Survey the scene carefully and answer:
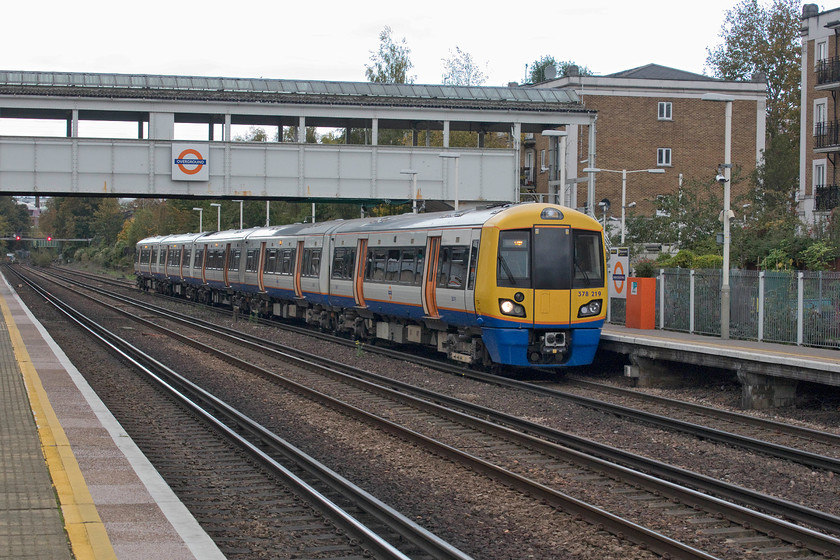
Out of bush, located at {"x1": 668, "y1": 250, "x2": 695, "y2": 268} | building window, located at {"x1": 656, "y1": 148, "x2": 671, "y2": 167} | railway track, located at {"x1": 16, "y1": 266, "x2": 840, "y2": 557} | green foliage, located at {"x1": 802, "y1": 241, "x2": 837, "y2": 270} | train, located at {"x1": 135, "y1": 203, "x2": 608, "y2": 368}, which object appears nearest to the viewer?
railway track, located at {"x1": 16, "y1": 266, "x2": 840, "y2": 557}

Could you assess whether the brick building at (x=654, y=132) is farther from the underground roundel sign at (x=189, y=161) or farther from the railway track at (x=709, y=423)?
the railway track at (x=709, y=423)

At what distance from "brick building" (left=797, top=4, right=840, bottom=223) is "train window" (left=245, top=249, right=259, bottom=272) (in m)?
24.8

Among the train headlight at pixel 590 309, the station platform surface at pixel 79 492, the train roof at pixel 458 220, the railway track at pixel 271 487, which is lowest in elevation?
the railway track at pixel 271 487

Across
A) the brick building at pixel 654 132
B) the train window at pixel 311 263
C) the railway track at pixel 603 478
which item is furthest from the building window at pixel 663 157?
the railway track at pixel 603 478

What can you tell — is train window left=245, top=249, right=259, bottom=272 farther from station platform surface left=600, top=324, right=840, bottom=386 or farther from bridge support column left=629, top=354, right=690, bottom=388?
bridge support column left=629, top=354, right=690, bottom=388

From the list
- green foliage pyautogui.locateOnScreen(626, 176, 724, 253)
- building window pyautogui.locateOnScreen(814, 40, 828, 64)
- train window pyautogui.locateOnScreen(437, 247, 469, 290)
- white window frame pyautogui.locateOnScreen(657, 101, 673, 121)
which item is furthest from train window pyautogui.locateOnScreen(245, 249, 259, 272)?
building window pyautogui.locateOnScreen(814, 40, 828, 64)

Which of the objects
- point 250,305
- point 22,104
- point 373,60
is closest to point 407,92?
point 250,305

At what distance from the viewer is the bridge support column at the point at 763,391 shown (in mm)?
15406

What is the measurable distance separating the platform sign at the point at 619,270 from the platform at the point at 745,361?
2261 millimetres

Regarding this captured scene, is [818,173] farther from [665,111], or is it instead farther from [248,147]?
[248,147]

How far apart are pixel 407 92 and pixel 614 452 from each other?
2834 cm

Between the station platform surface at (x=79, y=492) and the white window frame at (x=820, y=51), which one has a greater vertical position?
the white window frame at (x=820, y=51)

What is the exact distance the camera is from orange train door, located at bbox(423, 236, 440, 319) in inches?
791

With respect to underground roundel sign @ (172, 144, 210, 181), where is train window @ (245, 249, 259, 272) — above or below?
below
